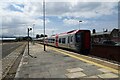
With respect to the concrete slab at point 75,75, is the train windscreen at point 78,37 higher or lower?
higher

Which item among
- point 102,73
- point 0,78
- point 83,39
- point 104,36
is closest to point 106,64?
point 102,73

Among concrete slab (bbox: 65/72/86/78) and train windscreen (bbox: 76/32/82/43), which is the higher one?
train windscreen (bbox: 76/32/82/43)

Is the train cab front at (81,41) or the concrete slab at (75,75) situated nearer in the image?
the concrete slab at (75,75)

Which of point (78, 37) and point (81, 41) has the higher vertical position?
point (78, 37)

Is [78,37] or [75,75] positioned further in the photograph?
[78,37]

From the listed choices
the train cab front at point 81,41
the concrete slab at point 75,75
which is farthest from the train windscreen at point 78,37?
the concrete slab at point 75,75

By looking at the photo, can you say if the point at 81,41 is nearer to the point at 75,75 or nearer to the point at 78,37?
the point at 78,37

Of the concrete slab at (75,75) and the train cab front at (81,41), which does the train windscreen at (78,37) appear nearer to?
the train cab front at (81,41)

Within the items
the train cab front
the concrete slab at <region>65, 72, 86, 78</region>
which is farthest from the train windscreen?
the concrete slab at <region>65, 72, 86, 78</region>

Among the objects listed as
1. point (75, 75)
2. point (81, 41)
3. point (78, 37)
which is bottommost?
point (75, 75)

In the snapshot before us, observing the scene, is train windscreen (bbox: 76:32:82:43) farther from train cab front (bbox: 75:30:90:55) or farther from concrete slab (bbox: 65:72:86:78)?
concrete slab (bbox: 65:72:86:78)

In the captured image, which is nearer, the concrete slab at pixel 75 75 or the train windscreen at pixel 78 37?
the concrete slab at pixel 75 75

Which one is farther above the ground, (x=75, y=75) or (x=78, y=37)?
(x=78, y=37)

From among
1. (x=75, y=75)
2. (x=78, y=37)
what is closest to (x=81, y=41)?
(x=78, y=37)
